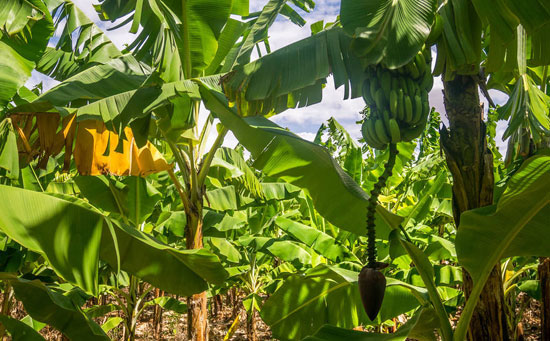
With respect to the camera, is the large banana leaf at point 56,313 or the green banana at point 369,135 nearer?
the green banana at point 369,135

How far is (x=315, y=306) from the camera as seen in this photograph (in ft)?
8.48

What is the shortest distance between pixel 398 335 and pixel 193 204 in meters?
1.95

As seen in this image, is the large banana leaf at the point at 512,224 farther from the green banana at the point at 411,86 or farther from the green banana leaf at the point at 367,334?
the green banana at the point at 411,86

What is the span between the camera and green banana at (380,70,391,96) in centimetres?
147

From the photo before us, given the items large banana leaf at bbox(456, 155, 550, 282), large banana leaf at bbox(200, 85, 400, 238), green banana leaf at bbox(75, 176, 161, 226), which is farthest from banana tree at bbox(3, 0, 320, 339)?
large banana leaf at bbox(456, 155, 550, 282)

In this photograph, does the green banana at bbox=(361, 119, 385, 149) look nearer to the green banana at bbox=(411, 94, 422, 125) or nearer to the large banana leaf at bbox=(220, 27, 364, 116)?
the green banana at bbox=(411, 94, 422, 125)

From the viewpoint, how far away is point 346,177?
1771mm

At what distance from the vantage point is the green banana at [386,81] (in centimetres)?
147

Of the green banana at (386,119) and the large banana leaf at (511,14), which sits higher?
the large banana leaf at (511,14)

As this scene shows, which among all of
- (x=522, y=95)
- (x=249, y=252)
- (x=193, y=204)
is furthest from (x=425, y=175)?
(x=193, y=204)

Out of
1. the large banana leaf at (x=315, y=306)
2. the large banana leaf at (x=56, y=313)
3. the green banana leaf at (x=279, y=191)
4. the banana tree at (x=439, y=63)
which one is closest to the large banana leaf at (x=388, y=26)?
the banana tree at (x=439, y=63)

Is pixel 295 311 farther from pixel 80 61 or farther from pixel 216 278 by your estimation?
pixel 80 61

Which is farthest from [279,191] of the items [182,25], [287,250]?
[182,25]

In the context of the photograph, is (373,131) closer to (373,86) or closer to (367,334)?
(373,86)
